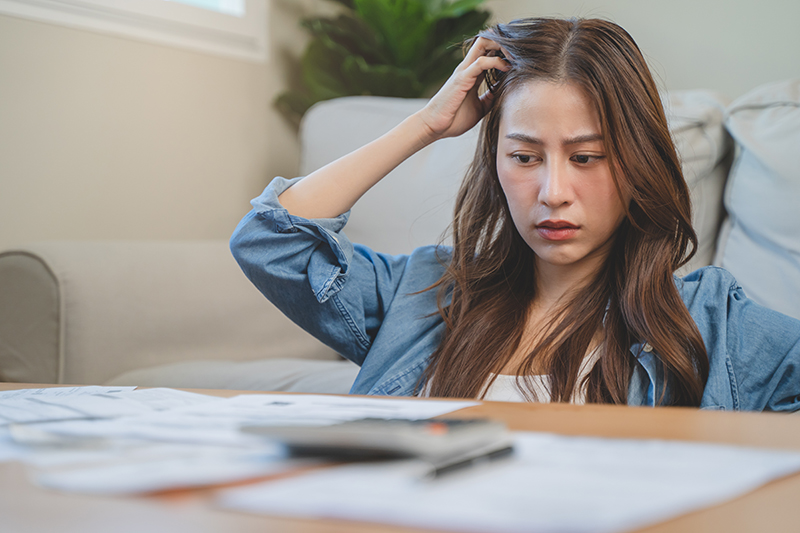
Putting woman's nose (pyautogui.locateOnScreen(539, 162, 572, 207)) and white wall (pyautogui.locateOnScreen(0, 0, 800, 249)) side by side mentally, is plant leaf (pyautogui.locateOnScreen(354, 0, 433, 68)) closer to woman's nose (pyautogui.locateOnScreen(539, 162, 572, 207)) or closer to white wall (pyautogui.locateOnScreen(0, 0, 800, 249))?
white wall (pyautogui.locateOnScreen(0, 0, 800, 249))

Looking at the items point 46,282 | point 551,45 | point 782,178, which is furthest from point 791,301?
point 46,282

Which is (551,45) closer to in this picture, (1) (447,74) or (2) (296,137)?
(1) (447,74)

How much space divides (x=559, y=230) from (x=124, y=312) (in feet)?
2.65

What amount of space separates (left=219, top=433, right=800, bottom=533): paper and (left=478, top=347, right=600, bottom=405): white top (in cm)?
49

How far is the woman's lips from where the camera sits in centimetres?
86

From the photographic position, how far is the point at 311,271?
3.11 feet

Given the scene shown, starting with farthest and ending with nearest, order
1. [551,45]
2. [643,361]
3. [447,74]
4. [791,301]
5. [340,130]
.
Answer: [447,74] → [340,130] → [791,301] → [551,45] → [643,361]

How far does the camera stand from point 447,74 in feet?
6.73

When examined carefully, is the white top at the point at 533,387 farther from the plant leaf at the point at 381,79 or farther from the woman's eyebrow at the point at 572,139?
the plant leaf at the point at 381,79

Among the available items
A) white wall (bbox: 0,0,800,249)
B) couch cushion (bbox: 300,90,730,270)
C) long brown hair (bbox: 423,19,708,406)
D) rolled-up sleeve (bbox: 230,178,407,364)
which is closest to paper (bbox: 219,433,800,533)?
long brown hair (bbox: 423,19,708,406)

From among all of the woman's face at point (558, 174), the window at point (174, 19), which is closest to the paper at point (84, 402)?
the woman's face at point (558, 174)

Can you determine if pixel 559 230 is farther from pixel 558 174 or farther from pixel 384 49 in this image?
pixel 384 49

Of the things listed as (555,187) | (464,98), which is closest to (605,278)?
(555,187)

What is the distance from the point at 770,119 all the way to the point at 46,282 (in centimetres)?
126
